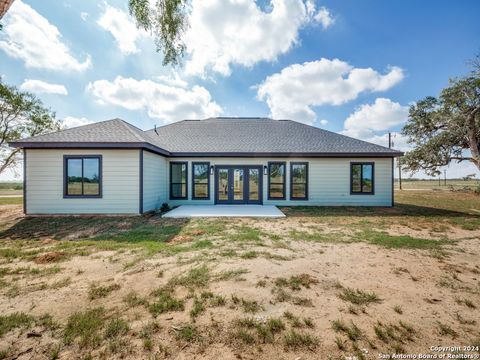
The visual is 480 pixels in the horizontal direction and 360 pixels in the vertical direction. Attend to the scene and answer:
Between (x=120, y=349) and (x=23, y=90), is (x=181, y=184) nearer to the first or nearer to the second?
(x=120, y=349)

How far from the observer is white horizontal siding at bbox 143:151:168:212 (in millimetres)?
9109

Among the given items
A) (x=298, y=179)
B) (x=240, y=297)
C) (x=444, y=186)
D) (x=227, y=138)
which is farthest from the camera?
(x=444, y=186)

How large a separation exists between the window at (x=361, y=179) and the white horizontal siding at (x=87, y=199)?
10897mm

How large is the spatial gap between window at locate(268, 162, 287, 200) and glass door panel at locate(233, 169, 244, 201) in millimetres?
Answer: 1574

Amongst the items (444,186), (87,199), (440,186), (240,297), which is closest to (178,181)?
(87,199)

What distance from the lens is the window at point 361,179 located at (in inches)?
461

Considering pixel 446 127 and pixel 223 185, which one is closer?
pixel 223 185

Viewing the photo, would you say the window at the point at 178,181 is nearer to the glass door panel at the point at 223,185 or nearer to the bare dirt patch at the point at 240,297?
the glass door panel at the point at 223,185

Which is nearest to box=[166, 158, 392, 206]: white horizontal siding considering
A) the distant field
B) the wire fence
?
the wire fence

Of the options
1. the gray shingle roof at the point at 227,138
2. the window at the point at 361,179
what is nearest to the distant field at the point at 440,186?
the window at the point at 361,179

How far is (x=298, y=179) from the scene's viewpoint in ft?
38.8

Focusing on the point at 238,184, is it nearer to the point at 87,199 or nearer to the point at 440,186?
the point at 87,199

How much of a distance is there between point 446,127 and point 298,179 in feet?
58.8

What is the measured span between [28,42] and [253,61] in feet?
40.2
